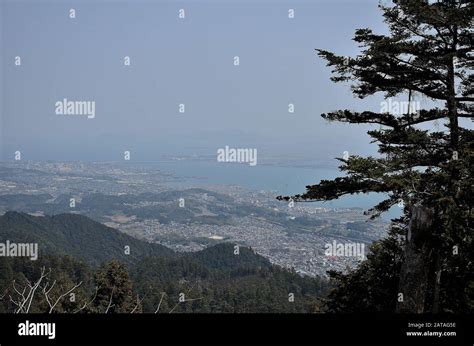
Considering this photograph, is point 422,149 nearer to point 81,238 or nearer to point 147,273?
point 147,273

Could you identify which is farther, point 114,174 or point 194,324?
point 114,174

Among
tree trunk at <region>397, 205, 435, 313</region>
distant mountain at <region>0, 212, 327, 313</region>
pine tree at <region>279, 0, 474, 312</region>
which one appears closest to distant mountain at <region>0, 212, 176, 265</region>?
distant mountain at <region>0, 212, 327, 313</region>

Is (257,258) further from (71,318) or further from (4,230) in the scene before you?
(71,318)

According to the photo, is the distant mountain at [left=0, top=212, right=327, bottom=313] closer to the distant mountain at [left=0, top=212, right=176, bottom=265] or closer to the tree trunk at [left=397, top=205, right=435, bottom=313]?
the distant mountain at [left=0, top=212, right=176, bottom=265]

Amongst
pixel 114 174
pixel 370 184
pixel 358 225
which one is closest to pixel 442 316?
pixel 370 184

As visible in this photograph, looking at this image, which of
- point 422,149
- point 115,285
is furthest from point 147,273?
point 422,149

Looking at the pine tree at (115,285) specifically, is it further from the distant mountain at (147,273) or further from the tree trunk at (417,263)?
the tree trunk at (417,263)
